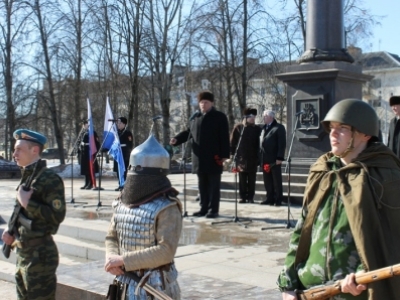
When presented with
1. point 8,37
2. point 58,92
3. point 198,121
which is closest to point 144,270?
point 198,121

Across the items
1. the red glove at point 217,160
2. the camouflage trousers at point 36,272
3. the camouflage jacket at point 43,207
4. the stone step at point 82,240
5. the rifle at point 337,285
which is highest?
the red glove at point 217,160

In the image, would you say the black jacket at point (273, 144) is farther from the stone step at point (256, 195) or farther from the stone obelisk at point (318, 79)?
the stone step at point (256, 195)

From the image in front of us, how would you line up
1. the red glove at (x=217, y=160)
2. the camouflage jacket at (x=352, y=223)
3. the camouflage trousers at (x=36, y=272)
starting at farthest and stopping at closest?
the red glove at (x=217, y=160) → the camouflage trousers at (x=36, y=272) → the camouflage jacket at (x=352, y=223)

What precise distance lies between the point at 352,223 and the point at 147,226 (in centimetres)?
122

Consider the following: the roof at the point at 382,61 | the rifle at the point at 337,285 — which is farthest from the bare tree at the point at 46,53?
the roof at the point at 382,61

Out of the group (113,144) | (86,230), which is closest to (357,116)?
(86,230)

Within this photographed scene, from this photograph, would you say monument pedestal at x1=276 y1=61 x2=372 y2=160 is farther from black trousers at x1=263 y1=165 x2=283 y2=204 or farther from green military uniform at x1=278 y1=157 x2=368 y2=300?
green military uniform at x1=278 y1=157 x2=368 y2=300

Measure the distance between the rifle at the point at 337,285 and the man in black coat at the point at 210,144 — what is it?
22.7ft

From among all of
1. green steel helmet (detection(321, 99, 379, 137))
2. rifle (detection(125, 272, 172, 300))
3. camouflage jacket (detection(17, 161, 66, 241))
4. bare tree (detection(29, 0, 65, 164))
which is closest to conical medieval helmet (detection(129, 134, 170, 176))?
rifle (detection(125, 272, 172, 300))

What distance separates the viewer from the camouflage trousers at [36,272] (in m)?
4.81

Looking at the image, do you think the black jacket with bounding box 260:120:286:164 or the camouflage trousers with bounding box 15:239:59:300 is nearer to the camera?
the camouflage trousers with bounding box 15:239:59:300

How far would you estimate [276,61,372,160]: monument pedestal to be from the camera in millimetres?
12398

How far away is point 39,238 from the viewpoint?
16.0 ft

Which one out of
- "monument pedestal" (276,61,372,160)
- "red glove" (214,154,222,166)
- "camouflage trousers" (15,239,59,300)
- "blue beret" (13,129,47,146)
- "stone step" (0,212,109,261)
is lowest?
"stone step" (0,212,109,261)
